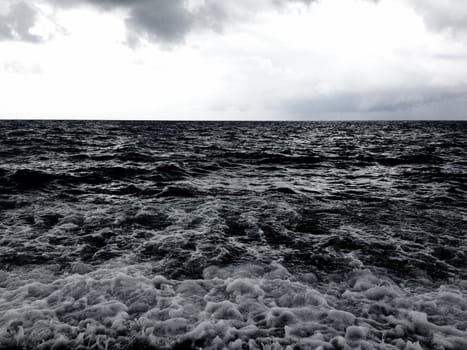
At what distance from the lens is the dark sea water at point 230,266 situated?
402cm

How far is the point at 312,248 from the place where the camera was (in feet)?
22.5

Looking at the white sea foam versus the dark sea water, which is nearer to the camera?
the white sea foam

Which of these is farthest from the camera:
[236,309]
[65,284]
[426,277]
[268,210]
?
[268,210]

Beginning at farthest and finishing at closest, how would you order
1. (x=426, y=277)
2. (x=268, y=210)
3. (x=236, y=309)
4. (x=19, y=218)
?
(x=268, y=210)
(x=19, y=218)
(x=426, y=277)
(x=236, y=309)

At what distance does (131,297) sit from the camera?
15.8ft

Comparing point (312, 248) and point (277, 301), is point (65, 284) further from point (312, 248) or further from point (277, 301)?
point (312, 248)

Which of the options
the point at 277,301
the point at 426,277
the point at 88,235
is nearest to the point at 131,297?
the point at 277,301

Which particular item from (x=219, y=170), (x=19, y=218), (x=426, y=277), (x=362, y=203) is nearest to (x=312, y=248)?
(x=426, y=277)

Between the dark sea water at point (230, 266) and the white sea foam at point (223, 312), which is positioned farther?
the dark sea water at point (230, 266)

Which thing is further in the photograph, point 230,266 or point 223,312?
point 230,266

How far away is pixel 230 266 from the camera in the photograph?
5.96 m

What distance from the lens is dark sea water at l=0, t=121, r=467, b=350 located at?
13.2 feet

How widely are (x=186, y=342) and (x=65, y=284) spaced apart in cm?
251

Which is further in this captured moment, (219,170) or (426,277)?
(219,170)
